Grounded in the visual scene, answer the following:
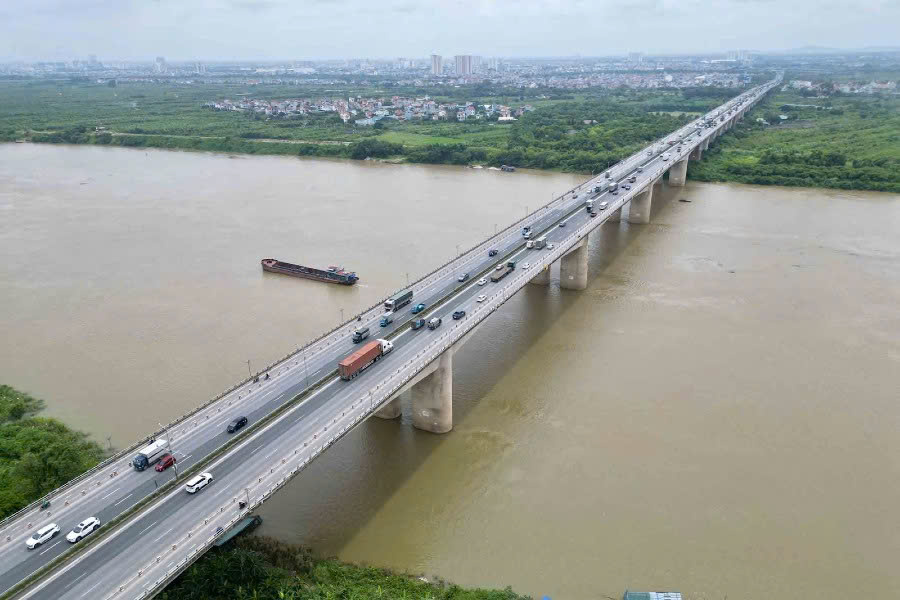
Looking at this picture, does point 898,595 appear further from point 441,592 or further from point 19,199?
point 19,199

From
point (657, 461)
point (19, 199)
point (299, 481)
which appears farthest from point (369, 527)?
point (19, 199)

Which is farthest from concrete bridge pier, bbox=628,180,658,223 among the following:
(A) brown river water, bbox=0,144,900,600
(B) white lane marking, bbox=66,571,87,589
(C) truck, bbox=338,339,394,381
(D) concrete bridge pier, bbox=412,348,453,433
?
(B) white lane marking, bbox=66,571,87,589

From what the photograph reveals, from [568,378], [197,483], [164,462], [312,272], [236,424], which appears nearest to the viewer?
[197,483]

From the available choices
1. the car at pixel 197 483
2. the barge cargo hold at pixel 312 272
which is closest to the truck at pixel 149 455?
the car at pixel 197 483

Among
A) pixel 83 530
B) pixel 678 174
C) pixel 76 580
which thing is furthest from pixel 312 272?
pixel 678 174

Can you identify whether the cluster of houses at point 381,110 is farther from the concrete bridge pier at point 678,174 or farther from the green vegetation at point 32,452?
the green vegetation at point 32,452

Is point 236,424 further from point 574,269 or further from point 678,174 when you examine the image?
point 678,174
